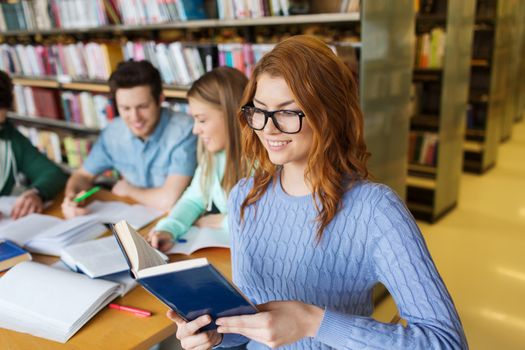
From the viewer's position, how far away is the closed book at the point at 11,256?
150cm

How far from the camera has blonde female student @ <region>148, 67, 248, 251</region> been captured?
1.77 m

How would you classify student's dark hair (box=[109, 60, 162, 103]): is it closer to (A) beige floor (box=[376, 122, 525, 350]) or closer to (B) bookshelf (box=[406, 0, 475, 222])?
(A) beige floor (box=[376, 122, 525, 350])

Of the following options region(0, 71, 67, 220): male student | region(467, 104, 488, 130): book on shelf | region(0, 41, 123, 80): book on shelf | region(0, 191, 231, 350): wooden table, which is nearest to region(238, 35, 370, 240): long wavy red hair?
region(0, 191, 231, 350): wooden table

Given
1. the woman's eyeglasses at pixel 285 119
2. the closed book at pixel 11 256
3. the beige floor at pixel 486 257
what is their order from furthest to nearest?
the beige floor at pixel 486 257 < the closed book at pixel 11 256 < the woman's eyeglasses at pixel 285 119

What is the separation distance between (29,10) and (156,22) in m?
1.70

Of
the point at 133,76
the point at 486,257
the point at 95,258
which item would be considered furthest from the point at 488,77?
the point at 95,258

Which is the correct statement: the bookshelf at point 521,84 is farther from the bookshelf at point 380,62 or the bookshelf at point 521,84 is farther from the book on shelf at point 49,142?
the book on shelf at point 49,142

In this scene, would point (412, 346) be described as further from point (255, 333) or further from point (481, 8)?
point (481, 8)

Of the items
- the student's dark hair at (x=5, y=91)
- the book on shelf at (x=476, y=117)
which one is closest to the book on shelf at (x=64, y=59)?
the student's dark hair at (x=5, y=91)

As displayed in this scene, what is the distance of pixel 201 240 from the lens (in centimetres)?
161

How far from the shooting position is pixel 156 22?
10.6 feet

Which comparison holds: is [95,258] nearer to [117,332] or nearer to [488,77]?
[117,332]

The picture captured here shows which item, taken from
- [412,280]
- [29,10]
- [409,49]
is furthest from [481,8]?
[412,280]

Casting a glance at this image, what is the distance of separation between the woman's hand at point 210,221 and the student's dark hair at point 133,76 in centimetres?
77
